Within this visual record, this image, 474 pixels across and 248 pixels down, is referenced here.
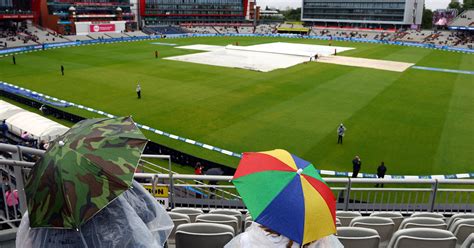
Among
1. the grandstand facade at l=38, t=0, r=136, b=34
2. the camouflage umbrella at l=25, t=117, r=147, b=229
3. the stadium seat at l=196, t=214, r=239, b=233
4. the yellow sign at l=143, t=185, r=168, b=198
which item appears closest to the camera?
the camouflage umbrella at l=25, t=117, r=147, b=229

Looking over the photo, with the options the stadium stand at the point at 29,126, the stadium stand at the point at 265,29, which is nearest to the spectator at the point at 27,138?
the stadium stand at the point at 29,126

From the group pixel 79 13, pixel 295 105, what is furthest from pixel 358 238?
pixel 79 13

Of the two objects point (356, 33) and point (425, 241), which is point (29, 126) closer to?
point (425, 241)

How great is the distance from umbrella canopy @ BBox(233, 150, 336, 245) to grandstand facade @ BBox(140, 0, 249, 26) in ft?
354

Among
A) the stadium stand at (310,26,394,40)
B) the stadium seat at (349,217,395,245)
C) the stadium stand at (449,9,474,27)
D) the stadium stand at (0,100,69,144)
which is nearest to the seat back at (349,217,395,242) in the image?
the stadium seat at (349,217,395,245)

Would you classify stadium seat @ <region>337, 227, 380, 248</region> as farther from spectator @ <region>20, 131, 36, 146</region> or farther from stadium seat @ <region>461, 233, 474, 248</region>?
spectator @ <region>20, 131, 36, 146</region>

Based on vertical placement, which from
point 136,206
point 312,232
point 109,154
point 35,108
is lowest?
point 35,108

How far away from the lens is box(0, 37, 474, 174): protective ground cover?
18.9 metres

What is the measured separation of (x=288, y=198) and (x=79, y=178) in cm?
194

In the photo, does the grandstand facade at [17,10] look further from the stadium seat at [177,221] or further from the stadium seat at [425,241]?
the stadium seat at [425,241]

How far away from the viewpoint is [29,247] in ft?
9.61

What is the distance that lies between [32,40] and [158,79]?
44692 mm

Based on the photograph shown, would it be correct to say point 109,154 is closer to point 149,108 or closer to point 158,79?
point 149,108

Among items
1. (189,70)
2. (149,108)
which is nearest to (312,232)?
(149,108)
